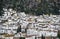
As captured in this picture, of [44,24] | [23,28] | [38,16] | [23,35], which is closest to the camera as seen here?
[23,35]

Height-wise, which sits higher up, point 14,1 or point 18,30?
point 14,1

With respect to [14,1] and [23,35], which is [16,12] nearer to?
[14,1]

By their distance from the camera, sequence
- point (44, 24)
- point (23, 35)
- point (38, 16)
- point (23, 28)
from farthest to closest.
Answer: point (38, 16) → point (44, 24) → point (23, 28) → point (23, 35)

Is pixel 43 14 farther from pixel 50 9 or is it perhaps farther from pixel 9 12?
pixel 9 12

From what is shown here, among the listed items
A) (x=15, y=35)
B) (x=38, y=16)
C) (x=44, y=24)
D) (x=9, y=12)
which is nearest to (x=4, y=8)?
(x=9, y=12)

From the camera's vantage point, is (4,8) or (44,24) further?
(4,8)

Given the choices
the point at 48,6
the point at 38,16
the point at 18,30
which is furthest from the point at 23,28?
the point at 48,6
